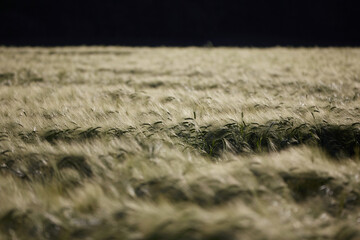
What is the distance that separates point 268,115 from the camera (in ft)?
8.62

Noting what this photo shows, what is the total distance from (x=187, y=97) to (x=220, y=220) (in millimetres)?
2707

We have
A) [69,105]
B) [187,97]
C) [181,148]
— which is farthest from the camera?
[187,97]

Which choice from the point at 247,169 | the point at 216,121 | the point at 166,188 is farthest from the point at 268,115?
the point at 166,188

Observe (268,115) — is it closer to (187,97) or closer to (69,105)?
(187,97)
